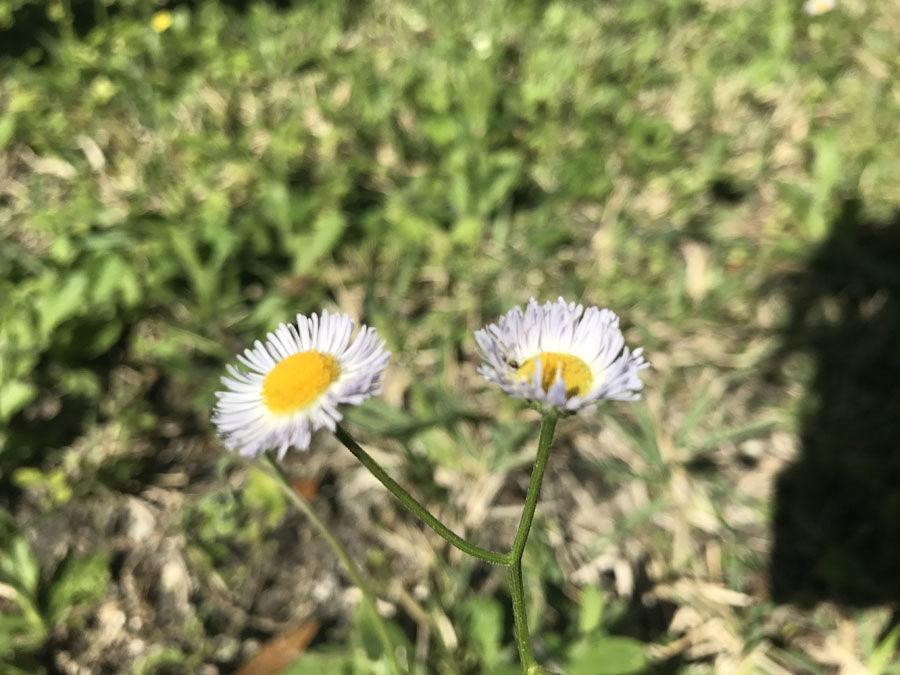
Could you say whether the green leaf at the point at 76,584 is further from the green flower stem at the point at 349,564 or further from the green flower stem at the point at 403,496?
the green flower stem at the point at 403,496

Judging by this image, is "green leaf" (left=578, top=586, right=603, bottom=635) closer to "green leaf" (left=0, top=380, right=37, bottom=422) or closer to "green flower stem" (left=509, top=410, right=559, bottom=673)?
"green flower stem" (left=509, top=410, right=559, bottom=673)

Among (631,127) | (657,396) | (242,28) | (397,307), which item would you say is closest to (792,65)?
(631,127)

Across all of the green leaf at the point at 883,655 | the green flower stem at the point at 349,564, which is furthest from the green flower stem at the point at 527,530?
the green leaf at the point at 883,655

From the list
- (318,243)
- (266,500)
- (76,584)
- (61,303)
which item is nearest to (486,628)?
(266,500)

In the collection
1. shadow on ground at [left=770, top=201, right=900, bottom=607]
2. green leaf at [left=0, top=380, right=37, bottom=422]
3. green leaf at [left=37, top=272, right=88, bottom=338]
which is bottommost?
green leaf at [left=0, top=380, right=37, bottom=422]

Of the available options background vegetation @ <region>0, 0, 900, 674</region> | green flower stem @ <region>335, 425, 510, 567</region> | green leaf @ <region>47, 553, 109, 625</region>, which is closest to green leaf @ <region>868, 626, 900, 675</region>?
background vegetation @ <region>0, 0, 900, 674</region>

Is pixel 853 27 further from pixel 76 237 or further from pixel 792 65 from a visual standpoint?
pixel 76 237

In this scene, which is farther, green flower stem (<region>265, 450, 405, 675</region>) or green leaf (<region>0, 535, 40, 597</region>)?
green leaf (<region>0, 535, 40, 597</region>)
